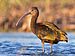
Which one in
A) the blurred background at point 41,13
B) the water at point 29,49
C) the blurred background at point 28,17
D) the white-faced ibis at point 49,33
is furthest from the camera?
the blurred background at point 41,13

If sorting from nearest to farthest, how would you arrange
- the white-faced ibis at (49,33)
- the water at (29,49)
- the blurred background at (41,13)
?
the water at (29,49) < the white-faced ibis at (49,33) < the blurred background at (41,13)

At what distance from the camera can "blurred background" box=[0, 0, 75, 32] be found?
19484 millimetres

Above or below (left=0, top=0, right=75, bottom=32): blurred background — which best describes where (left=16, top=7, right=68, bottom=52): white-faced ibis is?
below

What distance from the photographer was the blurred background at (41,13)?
19484 millimetres

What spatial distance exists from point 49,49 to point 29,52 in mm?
894

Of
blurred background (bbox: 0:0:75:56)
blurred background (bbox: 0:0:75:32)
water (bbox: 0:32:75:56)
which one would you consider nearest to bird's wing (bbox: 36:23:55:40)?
water (bbox: 0:32:75:56)

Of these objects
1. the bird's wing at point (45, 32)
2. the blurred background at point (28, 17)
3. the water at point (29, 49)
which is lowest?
the water at point (29, 49)

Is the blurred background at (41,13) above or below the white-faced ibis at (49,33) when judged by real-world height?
above

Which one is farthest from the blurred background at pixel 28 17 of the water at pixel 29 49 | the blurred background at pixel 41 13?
the water at pixel 29 49

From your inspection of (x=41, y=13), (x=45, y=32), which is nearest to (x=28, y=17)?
(x=41, y=13)

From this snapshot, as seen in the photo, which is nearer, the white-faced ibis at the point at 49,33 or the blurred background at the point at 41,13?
the white-faced ibis at the point at 49,33

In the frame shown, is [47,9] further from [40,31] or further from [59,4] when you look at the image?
[40,31]

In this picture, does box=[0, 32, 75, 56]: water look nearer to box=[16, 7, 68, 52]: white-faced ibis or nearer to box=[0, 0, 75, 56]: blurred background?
box=[16, 7, 68, 52]: white-faced ibis

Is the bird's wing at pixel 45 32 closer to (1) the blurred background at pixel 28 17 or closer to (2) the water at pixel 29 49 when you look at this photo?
(2) the water at pixel 29 49
